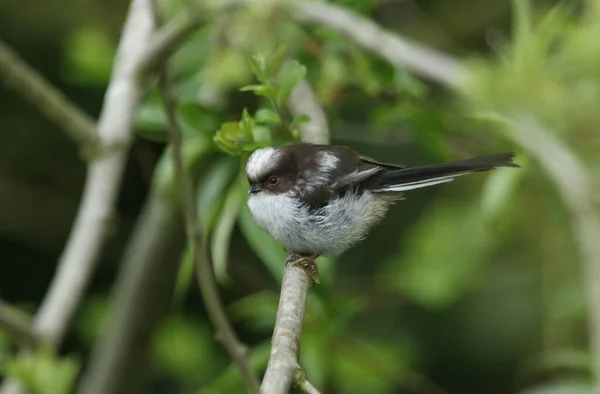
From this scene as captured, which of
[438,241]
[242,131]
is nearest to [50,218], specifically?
[438,241]

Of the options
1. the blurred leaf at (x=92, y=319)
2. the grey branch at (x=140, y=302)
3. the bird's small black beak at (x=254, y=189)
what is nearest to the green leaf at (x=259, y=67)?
the bird's small black beak at (x=254, y=189)

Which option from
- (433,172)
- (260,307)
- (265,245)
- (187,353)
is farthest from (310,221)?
(187,353)

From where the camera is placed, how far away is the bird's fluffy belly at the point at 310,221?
109 inches

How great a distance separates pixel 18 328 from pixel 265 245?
855 millimetres

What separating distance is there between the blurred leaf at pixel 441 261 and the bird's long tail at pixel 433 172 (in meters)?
1.47

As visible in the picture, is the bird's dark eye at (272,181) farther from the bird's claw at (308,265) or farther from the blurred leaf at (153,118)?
the blurred leaf at (153,118)

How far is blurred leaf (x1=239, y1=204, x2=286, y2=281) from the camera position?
285 cm

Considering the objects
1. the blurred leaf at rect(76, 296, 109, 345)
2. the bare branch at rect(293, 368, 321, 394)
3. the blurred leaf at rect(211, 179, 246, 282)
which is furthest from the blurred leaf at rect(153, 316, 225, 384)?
the bare branch at rect(293, 368, 321, 394)

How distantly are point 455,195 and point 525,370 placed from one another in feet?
3.49

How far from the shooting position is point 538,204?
4766 mm

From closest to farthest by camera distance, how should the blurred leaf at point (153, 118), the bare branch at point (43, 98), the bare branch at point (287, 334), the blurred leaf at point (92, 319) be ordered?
1. the bare branch at point (287, 334)
2. the bare branch at point (43, 98)
3. the blurred leaf at point (153, 118)
4. the blurred leaf at point (92, 319)

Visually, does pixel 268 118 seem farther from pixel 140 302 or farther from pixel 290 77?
pixel 140 302

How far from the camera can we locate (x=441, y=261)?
4.38 metres

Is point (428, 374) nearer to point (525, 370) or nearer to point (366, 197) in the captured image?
point (525, 370)
